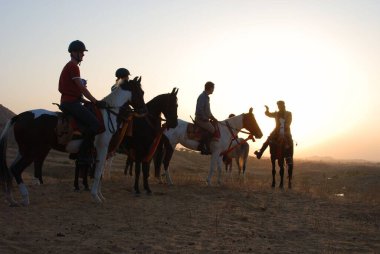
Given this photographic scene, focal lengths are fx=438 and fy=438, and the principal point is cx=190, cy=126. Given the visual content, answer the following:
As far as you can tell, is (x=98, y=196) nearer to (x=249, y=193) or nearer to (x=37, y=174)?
(x=37, y=174)

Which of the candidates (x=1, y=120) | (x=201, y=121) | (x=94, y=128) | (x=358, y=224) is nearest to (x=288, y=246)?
(x=358, y=224)

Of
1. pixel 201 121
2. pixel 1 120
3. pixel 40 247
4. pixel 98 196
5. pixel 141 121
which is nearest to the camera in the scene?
pixel 40 247

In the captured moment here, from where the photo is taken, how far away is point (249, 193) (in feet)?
43.3

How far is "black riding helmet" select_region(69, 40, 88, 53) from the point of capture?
969 cm

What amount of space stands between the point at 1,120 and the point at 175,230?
46.7m

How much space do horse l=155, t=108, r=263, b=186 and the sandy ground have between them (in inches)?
86.7

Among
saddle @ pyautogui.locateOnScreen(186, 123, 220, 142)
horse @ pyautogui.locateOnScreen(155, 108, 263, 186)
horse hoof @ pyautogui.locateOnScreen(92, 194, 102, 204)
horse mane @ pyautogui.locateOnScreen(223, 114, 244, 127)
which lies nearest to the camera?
horse hoof @ pyautogui.locateOnScreen(92, 194, 102, 204)

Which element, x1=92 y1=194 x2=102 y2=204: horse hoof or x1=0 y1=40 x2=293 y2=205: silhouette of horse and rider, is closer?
x1=0 y1=40 x2=293 y2=205: silhouette of horse and rider

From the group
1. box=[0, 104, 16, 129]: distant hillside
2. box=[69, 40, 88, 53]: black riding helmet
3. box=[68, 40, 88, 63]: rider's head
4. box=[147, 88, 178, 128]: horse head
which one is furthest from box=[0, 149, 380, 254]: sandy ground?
box=[0, 104, 16, 129]: distant hillside

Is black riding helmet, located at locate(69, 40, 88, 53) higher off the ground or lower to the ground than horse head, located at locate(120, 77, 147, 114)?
higher

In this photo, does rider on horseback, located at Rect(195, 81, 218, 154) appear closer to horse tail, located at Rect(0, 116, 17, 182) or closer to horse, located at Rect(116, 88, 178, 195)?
horse, located at Rect(116, 88, 178, 195)

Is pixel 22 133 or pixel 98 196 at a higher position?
pixel 22 133

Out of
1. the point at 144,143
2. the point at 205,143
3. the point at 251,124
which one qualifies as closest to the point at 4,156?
the point at 144,143

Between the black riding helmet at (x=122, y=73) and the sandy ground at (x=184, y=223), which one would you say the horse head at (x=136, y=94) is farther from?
the sandy ground at (x=184, y=223)
